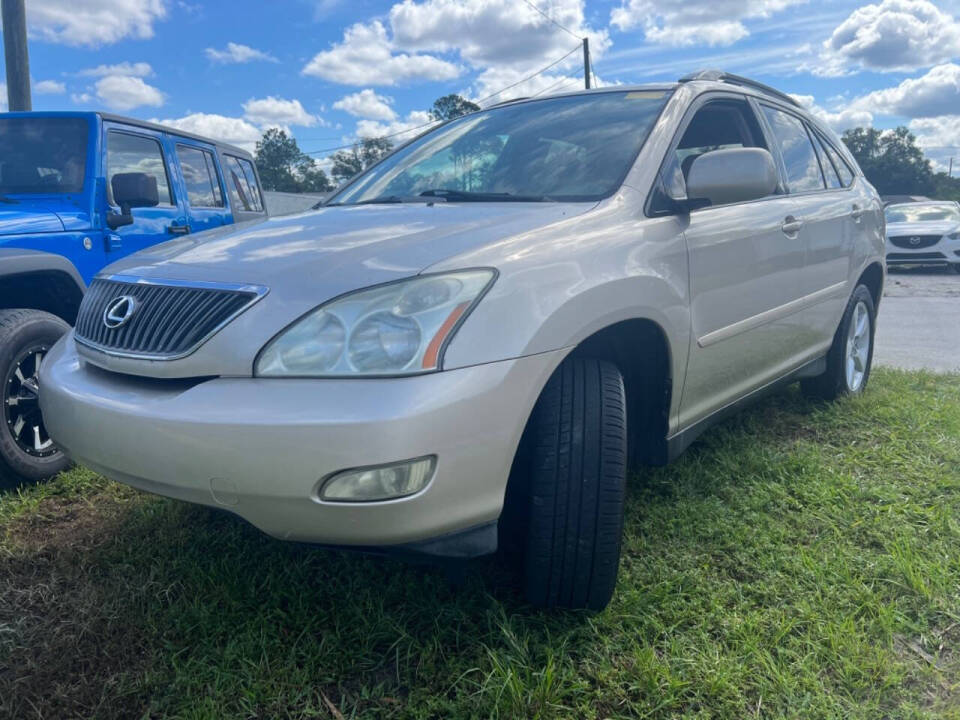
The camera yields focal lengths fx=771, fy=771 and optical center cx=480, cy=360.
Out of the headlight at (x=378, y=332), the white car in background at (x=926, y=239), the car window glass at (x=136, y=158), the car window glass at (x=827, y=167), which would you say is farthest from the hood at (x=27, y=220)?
the white car in background at (x=926, y=239)

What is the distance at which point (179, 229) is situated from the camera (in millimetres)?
4461

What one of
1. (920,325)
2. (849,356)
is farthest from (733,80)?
(920,325)

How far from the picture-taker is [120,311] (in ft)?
7.07

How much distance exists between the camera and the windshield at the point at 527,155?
2.63m

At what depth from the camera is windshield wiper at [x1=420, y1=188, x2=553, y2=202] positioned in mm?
2535

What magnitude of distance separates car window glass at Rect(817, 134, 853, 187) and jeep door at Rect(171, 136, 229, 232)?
362 centimetres

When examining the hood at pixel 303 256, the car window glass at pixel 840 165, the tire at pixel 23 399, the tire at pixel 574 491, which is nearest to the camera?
the hood at pixel 303 256

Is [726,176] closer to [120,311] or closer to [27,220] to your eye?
[120,311]

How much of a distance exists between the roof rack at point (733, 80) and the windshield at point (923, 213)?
1180 cm

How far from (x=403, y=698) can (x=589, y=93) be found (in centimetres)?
239

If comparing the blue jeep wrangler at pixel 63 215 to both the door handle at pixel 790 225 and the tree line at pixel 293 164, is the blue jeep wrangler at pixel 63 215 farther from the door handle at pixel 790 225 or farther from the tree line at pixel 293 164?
the tree line at pixel 293 164

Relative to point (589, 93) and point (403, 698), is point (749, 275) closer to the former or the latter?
point (589, 93)

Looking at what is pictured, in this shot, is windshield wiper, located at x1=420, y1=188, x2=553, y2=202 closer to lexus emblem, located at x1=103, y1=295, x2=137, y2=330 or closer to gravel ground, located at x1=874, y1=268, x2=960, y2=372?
lexus emblem, located at x1=103, y1=295, x2=137, y2=330

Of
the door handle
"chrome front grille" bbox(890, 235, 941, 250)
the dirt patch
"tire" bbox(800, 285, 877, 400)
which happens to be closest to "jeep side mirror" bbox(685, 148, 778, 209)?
the door handle
